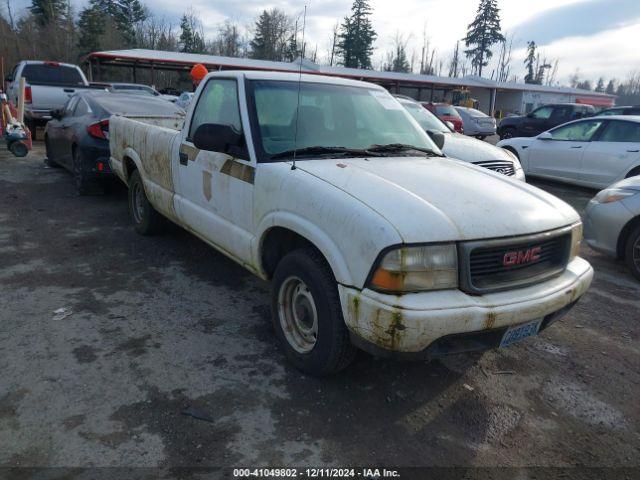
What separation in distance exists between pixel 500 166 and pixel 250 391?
5.49m

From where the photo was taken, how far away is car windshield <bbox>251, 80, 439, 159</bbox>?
3492 millimetres

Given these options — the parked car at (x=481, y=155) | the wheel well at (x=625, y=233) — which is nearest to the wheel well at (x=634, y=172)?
the parked car at (x=481, y=155)

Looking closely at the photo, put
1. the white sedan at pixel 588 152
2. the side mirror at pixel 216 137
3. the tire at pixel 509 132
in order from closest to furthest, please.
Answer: the side mirror at pixel 216 137, the white sedan at pixel 588 152, the tire at pixel 509 132

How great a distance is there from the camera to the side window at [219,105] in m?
3.78

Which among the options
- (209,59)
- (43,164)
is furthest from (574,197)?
(209,59)

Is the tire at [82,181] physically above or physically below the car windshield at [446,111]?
below

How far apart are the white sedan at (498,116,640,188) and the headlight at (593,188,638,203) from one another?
379cm

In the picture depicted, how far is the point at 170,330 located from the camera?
3633 millimetres

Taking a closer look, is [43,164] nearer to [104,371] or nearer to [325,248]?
[104,371]

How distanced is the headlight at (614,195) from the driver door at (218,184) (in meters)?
4.21

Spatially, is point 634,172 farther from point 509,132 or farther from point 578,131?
point 509,132

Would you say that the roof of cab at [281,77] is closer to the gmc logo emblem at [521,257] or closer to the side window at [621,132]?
the gmc logo emblem at [521,257]

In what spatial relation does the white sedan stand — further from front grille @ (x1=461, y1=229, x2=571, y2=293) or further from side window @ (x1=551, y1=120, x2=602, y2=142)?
front grille @ (x1=461, y1=229, x2=571, y2=293)

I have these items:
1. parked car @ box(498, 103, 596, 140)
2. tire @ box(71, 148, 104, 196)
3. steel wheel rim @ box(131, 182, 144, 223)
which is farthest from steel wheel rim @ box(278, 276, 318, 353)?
parked car @ box(498, 103, 596, 140)
